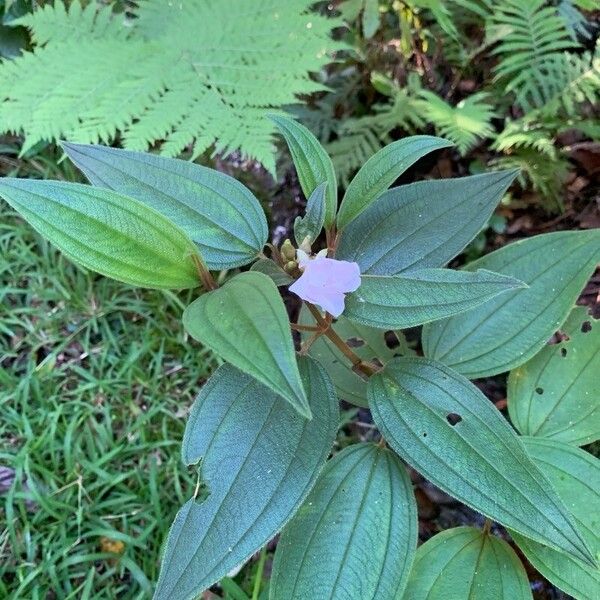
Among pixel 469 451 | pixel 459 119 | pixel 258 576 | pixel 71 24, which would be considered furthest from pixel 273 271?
pixel 71 24

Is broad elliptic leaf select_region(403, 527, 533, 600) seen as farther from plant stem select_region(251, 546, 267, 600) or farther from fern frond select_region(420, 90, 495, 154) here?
fern frond select_region(420, 90, 495, 154)

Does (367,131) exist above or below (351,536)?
above

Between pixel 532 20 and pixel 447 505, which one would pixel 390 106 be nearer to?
pixel 532 20

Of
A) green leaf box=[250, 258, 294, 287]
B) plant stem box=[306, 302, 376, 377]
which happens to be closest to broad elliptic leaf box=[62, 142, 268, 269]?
green leaf box=[250, 258, 294, 287]

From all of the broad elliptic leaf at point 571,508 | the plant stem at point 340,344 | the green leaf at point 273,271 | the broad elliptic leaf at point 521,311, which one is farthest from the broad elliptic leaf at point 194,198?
the broad elliptic leaf at point 571,508

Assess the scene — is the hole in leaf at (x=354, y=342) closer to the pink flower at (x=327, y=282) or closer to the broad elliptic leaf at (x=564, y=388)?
the broad elliptic leaf at (x=564, y=388)

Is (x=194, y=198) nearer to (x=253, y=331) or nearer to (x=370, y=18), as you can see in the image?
(x=253, y=331)
